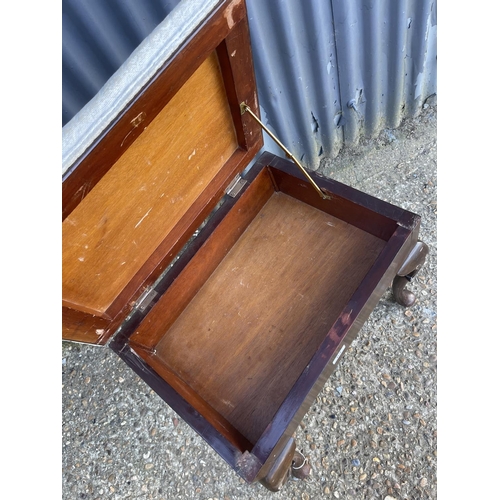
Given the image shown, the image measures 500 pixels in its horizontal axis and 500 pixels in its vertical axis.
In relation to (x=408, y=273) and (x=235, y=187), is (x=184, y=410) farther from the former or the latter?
(x=408, y=273)

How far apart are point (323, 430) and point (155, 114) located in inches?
55.2

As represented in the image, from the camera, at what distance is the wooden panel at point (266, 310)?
1.33 meters

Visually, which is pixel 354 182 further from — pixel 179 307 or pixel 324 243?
pixel 179 307

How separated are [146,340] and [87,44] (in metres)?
0.92

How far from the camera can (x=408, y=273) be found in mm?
1571

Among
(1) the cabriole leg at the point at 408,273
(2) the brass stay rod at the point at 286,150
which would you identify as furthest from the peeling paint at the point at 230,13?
(1) the cabriole leg at the point at 408,273

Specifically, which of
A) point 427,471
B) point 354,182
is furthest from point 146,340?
point 354,182

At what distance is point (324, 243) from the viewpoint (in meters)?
1.47

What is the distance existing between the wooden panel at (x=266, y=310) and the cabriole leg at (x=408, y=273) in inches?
3.8

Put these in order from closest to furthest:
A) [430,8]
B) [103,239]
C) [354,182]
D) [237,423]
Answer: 1. [103,239]
2. [237,423]
3. [430,8]
4. [354,182]

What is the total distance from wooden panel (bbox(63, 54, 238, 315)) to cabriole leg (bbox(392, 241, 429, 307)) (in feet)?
2.08

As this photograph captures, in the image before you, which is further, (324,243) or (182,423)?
(182,423)

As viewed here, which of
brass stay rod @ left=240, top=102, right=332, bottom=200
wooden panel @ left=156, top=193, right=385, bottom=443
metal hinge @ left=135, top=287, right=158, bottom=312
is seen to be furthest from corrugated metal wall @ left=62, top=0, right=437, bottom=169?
metal hinge @ left=135, top=287, right=158, bottom=312

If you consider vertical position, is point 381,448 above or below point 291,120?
below
